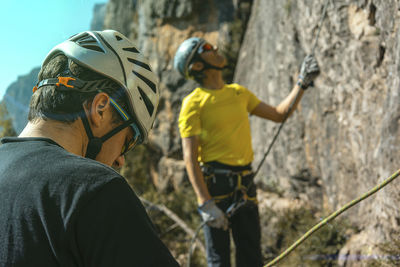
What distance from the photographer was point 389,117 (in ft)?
10.7

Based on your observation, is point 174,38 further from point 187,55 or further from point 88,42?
point 88,42

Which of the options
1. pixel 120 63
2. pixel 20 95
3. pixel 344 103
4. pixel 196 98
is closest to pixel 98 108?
pixel 120 63

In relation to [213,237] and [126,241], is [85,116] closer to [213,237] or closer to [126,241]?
[126,241]

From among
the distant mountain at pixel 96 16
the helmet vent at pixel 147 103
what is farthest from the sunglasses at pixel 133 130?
the distant mountain at pixel 96 16

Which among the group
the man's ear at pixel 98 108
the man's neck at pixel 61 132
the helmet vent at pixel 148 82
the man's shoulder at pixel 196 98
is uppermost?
the helmet vent at pixel 148 82

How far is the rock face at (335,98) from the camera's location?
11.1 ft

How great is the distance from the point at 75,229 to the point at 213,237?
2668 millimetres

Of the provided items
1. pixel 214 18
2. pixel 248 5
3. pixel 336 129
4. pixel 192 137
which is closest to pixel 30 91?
pixel 192 137

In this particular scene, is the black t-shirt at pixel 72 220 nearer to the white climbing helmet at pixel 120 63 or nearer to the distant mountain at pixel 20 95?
the white climbing helmet at pixel 120 63

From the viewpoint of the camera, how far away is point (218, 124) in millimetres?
3482

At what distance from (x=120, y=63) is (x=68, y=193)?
0.68 meters

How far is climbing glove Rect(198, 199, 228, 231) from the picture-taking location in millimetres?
3371

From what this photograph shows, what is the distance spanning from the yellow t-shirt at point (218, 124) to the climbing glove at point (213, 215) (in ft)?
1.43

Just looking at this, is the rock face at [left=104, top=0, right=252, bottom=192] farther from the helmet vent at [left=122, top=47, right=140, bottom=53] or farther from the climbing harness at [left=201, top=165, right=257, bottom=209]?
the helmet vent at [left=122, top=47, right=140, bottom=53]
